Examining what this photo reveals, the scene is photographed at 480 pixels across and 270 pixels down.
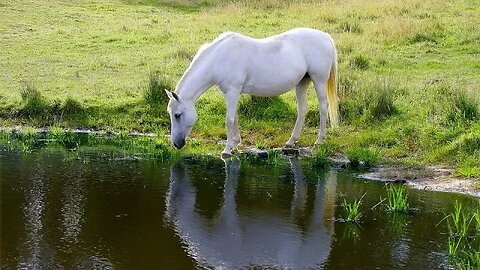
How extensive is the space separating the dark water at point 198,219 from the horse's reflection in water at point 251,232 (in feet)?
0.03

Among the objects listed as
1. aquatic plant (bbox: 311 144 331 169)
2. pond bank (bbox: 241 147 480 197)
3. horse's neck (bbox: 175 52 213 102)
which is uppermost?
horse's neck (bbox: 175 52 213 102)

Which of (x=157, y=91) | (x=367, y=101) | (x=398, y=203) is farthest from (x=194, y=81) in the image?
(x=398, y=203)

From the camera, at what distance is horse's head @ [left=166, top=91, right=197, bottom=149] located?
1073 cm

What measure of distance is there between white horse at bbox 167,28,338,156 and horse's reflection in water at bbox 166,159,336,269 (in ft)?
6.04

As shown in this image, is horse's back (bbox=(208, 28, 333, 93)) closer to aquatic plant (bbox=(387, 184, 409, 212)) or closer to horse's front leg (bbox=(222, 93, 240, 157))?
horse's front leg (bbox=(222, 93, 240, 157))

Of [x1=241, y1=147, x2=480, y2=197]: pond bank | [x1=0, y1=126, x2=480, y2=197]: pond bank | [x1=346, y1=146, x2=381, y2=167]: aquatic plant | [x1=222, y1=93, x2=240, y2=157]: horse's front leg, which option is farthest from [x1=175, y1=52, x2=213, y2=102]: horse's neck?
[x1=346, y1=146, x2=381, y2=167]: aquatic plant

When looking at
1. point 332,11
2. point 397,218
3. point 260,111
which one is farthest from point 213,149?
point 332,11

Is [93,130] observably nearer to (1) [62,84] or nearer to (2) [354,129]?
(1) [62,84]

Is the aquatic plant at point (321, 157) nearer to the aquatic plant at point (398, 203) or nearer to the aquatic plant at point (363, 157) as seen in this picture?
the aquatic plant at point (363, 157)

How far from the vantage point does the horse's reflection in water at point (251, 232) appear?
21.6 feet

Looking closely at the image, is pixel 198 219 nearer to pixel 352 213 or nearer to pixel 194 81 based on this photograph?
pixel 352 213

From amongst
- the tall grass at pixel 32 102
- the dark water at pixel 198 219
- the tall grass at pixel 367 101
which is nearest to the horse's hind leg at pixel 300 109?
the tall grass at pixel 367 101

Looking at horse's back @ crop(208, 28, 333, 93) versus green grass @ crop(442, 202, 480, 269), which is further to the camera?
horse's back @ crop(208, 28, 333, 93)

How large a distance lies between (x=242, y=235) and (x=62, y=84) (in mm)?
8742
